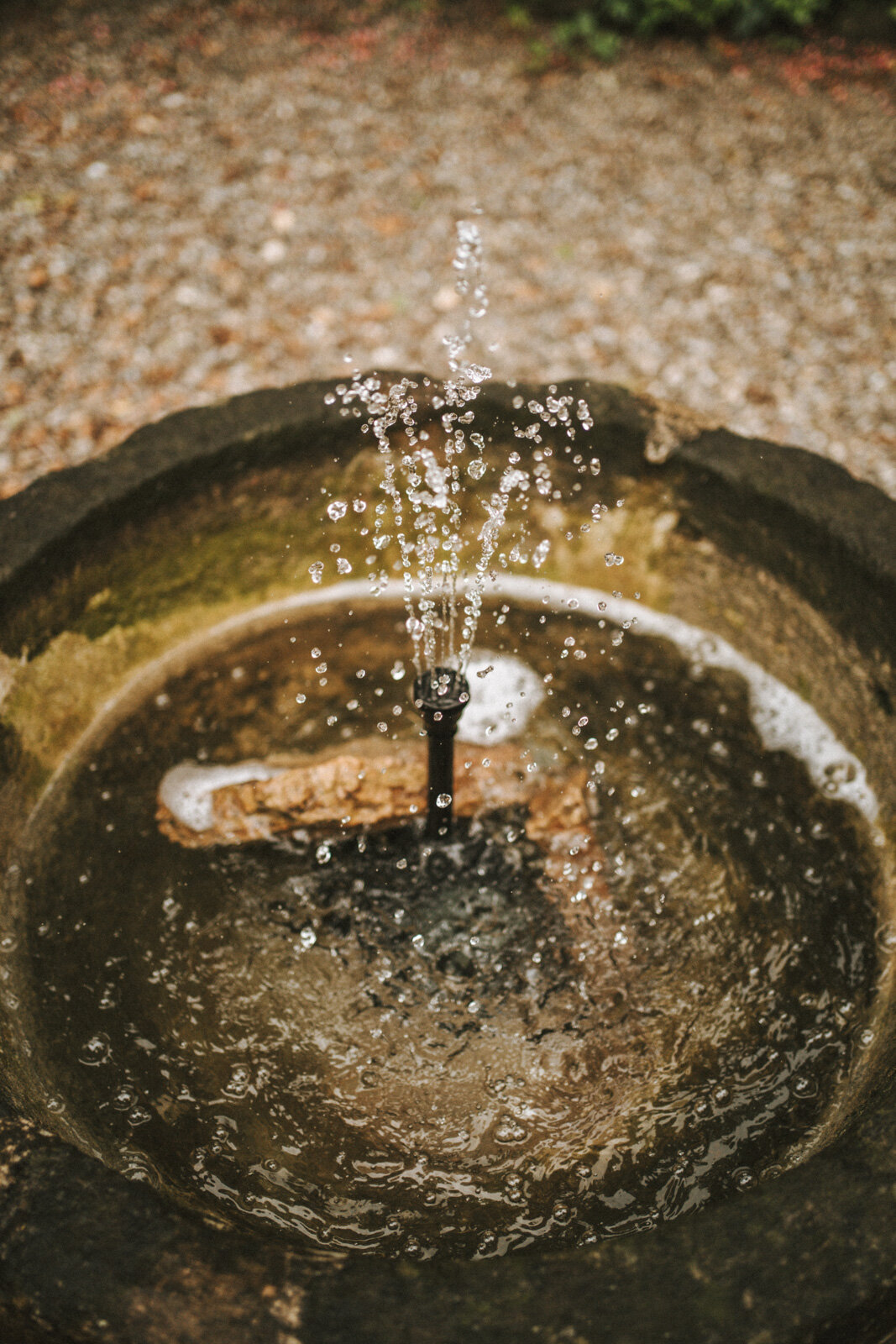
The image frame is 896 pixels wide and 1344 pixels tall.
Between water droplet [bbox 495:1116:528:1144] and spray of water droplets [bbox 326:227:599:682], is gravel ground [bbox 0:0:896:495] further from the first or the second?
water droplet [bbox 495:1116:528:1144]

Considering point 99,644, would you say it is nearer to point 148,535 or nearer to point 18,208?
point 148,535

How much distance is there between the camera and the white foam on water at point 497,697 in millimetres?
2830

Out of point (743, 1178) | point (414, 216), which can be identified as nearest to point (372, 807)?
point (743, 1178)

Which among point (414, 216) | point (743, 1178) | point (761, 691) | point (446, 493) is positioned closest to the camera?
point (743, 1178)

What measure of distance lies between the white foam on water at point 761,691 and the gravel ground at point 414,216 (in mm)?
1349

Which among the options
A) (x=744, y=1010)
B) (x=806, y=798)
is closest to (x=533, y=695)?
(x=806, y=798)

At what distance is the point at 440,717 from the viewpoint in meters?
2.10

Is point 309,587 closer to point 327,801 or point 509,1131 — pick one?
point 327,801

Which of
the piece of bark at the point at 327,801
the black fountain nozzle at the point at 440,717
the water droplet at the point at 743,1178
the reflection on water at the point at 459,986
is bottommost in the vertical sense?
the water droplet at the point at 743,1178

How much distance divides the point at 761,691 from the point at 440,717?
1195mm

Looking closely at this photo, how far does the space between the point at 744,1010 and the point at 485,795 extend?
82cm

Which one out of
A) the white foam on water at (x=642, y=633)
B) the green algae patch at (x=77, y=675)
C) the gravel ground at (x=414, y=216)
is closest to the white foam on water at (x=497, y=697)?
the white foam on water at (x=642, y=633)

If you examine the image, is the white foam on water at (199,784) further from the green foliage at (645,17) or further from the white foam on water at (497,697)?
A: the green foliage at (645,17)

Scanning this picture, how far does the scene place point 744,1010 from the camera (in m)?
2.14
